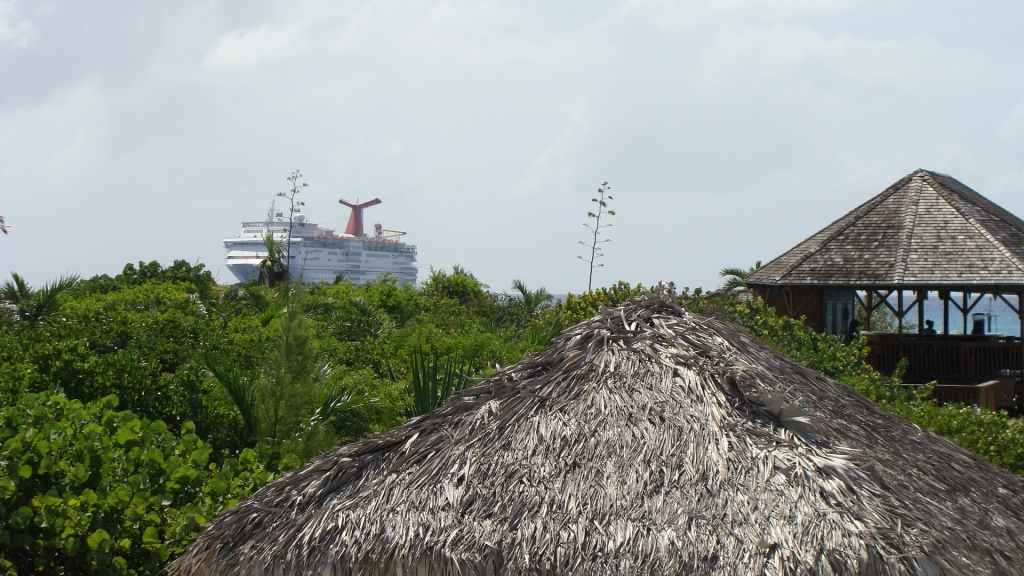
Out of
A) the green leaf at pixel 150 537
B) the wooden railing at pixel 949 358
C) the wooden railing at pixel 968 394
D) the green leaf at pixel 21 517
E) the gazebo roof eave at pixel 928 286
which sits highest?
the gazebo roof eave at pixel 928 286

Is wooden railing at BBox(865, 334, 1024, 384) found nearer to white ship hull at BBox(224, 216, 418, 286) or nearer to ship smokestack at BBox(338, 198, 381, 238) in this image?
white ship hull at BBox(224, 216, 418, 286)

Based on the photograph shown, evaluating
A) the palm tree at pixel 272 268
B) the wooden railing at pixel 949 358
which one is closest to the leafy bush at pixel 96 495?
the wooden railing at pixel 949 358

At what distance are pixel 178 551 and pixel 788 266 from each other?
16.9 metres

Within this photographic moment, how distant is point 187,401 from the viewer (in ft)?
31.0

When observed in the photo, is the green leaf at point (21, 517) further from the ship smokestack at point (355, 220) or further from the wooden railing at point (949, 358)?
the ship smokestack at point (355, 220)

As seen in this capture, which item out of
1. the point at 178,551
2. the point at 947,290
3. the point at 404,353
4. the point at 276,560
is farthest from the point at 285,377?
the point at 947,290

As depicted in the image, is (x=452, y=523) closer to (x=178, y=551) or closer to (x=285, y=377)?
(x=178, y=551)

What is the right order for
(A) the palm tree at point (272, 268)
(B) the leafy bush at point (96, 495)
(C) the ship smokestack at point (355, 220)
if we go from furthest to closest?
(C) the ship smokestack at point (355, 220)
(A) the palm tree at point (272, 268)
(B) the leafy bush at point (96, 495)

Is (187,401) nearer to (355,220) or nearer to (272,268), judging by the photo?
(272,268)

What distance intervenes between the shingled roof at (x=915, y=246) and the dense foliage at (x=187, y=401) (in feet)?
18.7

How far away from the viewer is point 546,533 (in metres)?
4.85

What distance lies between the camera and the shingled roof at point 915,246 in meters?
18.6

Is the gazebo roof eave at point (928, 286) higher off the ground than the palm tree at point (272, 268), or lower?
lower

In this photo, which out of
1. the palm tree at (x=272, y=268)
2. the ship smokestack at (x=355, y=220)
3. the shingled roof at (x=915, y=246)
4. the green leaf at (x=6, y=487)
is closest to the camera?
the green leaf at (x=6, y=487)
